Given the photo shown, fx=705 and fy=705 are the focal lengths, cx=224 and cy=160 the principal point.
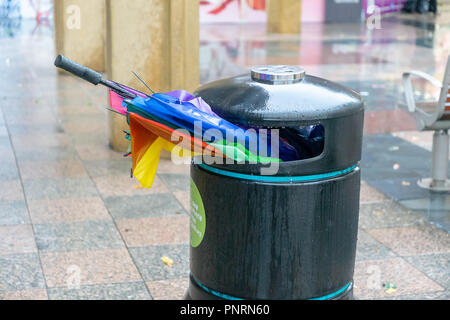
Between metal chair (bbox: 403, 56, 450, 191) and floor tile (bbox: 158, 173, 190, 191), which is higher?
metal chair (bbox: 403, 56, 450, 191)

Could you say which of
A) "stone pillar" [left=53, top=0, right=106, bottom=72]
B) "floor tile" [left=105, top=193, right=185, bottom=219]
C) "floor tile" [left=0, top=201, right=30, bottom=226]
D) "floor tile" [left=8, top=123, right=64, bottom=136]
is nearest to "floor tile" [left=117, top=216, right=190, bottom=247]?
"floor tile" [left=105, top=193, right=185, bottom=219]

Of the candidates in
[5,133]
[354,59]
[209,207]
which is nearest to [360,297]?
[209,207]

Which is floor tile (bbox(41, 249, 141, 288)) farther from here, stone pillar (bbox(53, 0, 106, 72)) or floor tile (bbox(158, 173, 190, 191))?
stone pillar (bbox(53, 0, 106, 72))

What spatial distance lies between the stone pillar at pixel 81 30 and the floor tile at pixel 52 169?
5.25m

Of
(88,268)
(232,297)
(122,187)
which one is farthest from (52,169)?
(232,297)

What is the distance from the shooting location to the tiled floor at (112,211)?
4.35m

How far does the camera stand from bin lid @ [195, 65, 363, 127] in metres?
2.70

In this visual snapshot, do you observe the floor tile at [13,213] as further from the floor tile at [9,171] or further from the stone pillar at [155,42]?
the stone pillar at [155,42]

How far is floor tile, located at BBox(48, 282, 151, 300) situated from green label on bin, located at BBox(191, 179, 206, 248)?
3.95 feet

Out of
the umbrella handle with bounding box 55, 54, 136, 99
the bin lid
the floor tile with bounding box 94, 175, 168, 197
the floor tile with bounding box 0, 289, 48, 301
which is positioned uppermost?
the umbrella handle with bounding box 55, 54, 136, 99

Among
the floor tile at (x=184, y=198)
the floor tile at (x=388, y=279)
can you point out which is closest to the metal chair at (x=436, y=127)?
the floor tile at (x=388, y=279)

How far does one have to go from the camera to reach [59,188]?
20.0ft
